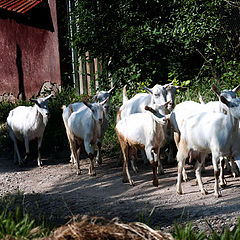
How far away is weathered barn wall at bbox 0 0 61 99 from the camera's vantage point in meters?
15.4

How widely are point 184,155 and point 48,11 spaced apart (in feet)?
31.9

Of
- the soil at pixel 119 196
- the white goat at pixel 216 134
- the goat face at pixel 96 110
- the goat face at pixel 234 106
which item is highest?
the goat face at pixel 96 110

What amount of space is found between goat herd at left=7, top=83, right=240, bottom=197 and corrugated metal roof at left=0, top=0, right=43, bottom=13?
5.62 meters

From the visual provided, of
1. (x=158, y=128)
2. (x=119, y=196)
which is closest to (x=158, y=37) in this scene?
(x=158, y=128)

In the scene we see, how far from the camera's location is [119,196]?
710cm

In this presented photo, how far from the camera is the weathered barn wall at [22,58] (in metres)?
15.4

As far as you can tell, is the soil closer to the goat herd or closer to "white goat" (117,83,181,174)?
the goat herd

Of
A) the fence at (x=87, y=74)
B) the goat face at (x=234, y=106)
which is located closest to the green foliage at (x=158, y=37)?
the fence at (x=87, y=74)

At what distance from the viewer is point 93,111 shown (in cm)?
835

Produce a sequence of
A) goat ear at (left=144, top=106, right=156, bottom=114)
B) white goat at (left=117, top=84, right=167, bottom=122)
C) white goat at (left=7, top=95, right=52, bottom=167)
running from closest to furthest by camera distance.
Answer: goat ear at (left=144, top=106, right=156, bottom=114) < white goat at (left=117, top=84, right=167, bottom=122) < white goat at (left=7, top=95, right=52, bottom=167)

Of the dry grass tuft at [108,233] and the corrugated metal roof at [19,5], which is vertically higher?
the corrugated metal roof at [19,5]

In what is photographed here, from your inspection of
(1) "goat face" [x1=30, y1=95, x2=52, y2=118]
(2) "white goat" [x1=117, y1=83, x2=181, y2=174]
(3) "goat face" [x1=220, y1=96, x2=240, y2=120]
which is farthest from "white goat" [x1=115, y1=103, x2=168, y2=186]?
(1) "goat face" [x1=30, y1=95, x2=52, y2=118]

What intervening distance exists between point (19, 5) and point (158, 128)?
9.63 metres

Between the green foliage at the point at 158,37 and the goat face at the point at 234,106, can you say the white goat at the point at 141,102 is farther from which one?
the green foliage at the point at 158,37
